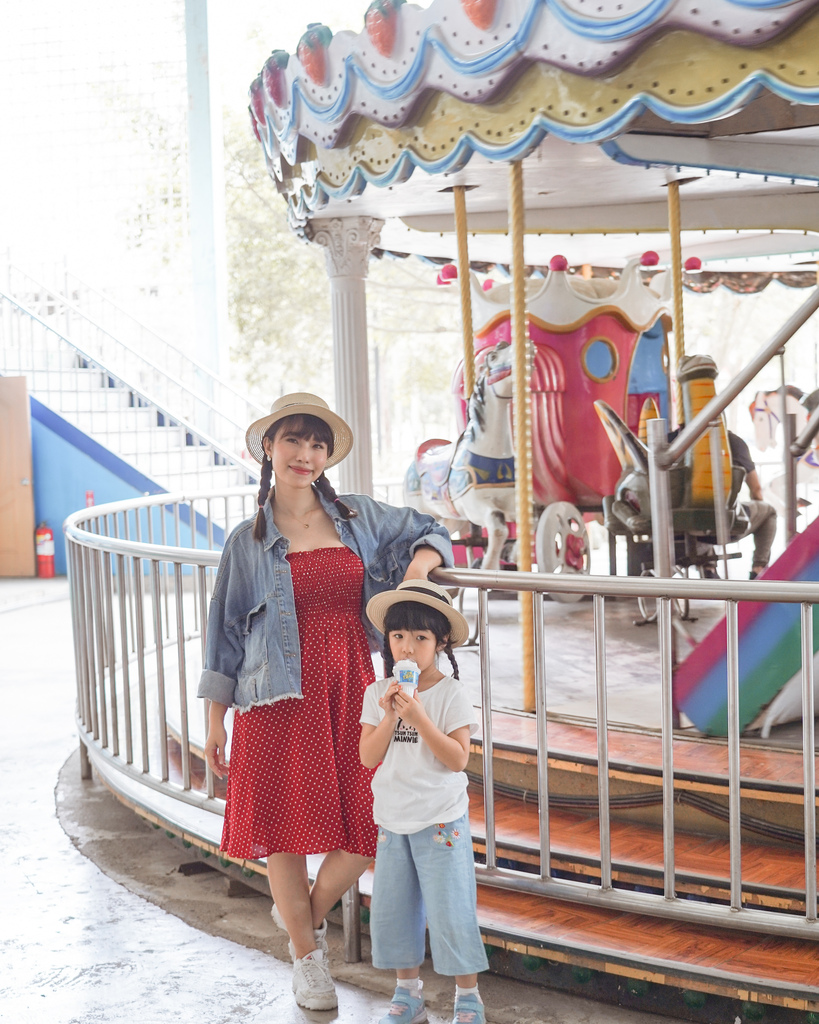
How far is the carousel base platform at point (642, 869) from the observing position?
9.97 ft

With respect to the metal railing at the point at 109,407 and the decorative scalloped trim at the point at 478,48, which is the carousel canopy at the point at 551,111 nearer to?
the decorative scalloped trim at the point at 478,48

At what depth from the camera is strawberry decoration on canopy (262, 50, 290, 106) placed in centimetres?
511

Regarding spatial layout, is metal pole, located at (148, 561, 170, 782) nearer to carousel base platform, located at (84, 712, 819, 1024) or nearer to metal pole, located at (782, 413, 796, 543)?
carousel base platform, located at (84, 712, 819, 1024)

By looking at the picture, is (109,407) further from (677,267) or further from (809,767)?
(809,767)

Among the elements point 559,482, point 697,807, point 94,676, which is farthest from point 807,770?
point 559,482

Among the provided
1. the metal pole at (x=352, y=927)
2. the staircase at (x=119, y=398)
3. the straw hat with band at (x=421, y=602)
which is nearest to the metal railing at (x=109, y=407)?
the staircase at (x=119, y=398)

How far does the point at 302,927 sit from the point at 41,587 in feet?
31.5

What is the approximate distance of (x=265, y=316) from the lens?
75.4ft

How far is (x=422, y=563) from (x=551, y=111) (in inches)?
67.3

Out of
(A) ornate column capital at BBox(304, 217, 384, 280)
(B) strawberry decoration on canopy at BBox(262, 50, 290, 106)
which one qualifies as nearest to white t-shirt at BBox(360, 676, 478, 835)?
(B) strawberry decoration on canopy at BBox(262, 50, 290, 106)

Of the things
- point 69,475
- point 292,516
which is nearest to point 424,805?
point 292,516

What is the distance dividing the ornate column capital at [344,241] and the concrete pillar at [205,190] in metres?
9.66

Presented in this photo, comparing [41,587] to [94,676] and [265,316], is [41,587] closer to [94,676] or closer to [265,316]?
[94,676]

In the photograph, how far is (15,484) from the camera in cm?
1329
